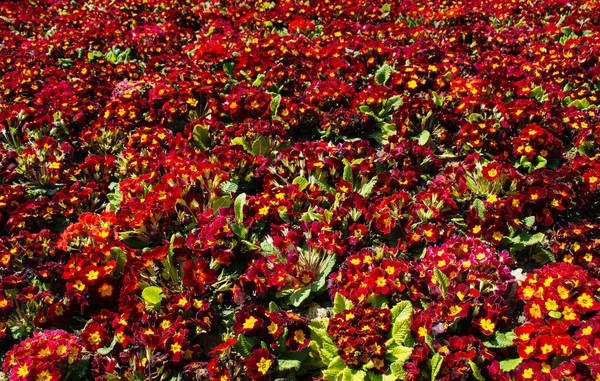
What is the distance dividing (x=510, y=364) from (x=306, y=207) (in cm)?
211

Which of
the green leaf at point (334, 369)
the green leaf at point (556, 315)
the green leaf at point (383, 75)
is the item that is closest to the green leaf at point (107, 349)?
the green leaf at point (334, 369)

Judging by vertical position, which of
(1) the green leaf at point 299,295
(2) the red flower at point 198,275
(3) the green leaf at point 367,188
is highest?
(3) the green leaf at point 367,188

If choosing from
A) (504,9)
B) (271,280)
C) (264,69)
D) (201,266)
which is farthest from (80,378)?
(504,9)

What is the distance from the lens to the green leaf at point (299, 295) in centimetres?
395

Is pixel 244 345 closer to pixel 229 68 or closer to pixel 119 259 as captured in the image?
pixel 119 259

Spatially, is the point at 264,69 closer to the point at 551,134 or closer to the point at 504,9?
the point at 551,134

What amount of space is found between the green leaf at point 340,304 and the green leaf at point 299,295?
28 centimetres

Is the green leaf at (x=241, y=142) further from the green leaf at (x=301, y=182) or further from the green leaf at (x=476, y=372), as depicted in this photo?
the green leaf at (x=476, y=372)

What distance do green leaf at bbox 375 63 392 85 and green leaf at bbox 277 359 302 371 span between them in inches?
159

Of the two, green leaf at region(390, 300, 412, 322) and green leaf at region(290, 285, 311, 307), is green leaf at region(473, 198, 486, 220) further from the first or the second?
green leaf at region(290, 285, 311, 307)

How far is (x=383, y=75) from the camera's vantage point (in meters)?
6.62

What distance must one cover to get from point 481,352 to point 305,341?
3.68ft

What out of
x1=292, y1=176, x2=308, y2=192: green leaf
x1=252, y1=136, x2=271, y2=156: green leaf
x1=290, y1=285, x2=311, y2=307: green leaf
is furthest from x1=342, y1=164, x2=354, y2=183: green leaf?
x1=290, y1=285, x2=311, y2=307: green leaf

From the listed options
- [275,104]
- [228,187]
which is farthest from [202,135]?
[228,187]
